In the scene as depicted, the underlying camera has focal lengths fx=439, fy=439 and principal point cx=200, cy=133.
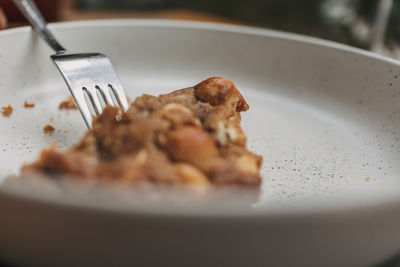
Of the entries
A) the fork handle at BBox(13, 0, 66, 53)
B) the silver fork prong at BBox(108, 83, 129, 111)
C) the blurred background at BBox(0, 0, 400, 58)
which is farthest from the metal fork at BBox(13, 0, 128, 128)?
the blurred background at BBox(0, 0, 400, 58)

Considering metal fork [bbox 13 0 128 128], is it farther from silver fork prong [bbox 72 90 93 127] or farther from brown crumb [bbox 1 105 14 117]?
brown crumb [bbox 1 105 14 117]

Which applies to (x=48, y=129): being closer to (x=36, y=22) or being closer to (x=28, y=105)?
(x=28, y=105)

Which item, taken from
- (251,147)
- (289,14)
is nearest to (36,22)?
(251,147)

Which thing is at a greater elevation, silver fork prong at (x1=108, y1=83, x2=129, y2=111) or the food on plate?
silver fork prong at (x1=108, y1=83, x2=129, y2=111)

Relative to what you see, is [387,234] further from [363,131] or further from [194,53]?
[194,53]

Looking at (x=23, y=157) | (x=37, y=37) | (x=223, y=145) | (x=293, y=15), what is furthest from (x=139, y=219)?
(x=293, y=15)

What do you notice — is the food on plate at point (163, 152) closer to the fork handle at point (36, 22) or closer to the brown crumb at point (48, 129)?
the brown crumb at point (48, 129)

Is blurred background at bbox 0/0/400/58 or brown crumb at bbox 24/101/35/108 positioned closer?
brown crumb at bbox 24/101/35/108
